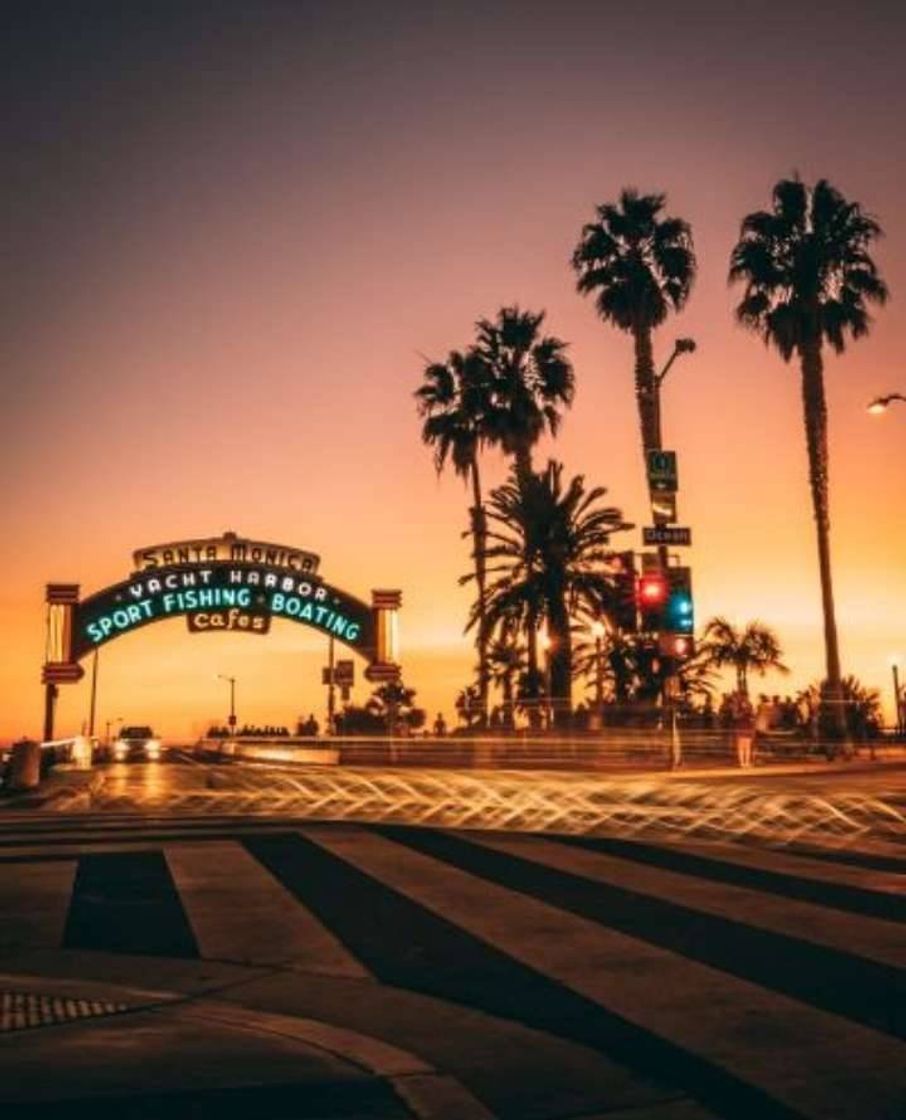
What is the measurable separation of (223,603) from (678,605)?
1325 centimetres

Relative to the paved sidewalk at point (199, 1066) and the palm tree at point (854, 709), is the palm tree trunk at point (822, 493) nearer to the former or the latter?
the palm tree at point (854, 709)

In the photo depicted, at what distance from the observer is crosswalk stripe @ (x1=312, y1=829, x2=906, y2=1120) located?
4297 mm

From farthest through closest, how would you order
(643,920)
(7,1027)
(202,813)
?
(202,813)
(643,920)
(7,1027)

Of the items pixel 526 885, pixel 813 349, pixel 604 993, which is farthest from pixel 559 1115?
pixel 813 349

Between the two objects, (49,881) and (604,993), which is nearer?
(604,993)

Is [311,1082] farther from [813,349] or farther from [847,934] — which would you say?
[813,349]

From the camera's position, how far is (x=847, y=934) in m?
7.20

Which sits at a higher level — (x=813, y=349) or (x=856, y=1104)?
(x=813, y=349)

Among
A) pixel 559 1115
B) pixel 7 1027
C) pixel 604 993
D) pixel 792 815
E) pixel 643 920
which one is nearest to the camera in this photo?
pixel 559 1115

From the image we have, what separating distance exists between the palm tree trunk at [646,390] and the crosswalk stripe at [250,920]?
1095 inches

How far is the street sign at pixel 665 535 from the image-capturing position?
2588 centimetres

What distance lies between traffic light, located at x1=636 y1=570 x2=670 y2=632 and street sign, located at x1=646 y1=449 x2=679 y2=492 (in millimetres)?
1910

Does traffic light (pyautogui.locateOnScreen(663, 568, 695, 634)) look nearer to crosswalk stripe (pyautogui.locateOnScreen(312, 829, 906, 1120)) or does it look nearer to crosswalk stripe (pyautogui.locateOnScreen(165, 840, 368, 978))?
crosswalk stripe (pyautogui.locateOnScreen(165, 840, 368, 978))

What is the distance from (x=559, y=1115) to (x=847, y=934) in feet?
12.3
